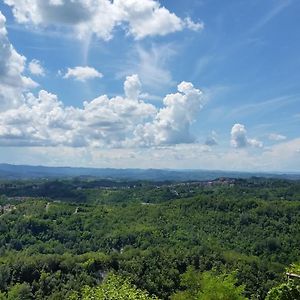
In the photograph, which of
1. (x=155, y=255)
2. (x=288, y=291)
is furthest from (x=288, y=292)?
(x=155, y=255)

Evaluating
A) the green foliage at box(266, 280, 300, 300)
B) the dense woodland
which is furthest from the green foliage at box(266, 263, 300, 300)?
the dense woodland

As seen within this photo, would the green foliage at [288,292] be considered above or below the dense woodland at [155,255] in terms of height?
above

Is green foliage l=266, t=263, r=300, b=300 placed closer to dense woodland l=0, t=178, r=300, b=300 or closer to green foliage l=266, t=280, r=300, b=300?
green foliage l=266, t=280, r=300, b=300

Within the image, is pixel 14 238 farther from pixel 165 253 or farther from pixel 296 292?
pixel 296 292

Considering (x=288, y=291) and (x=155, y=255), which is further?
(x=155, y=255)

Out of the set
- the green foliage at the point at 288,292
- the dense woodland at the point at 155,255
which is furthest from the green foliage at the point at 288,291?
the dense woodland at the point at 155,255

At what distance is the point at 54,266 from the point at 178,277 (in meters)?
33.4

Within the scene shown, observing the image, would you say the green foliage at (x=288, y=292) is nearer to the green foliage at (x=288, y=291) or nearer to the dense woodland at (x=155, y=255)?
the green foliage at (x=288, y=291)

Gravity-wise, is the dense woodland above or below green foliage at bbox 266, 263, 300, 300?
below

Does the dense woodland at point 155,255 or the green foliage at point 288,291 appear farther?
the dense woodland at point 155,255

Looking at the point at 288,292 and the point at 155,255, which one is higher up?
the point at 288,292

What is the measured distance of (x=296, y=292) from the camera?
17.7m

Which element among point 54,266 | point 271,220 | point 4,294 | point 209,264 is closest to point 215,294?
point 4,294

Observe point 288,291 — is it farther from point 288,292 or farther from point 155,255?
point 155,255
